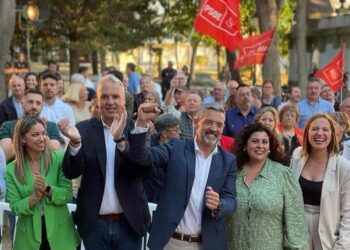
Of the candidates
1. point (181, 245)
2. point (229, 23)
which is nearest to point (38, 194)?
point (181, 245)

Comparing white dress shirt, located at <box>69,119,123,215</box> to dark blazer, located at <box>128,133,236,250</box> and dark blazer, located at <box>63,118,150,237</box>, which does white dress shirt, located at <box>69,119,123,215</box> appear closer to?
dark blazer, located at <box>63,118,150,237</box>

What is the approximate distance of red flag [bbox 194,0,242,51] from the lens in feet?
42.2

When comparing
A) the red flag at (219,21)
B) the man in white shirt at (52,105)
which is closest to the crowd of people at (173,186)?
the man in white shirt at (52,105)

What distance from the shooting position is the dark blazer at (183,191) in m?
4.76

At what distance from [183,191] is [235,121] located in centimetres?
472

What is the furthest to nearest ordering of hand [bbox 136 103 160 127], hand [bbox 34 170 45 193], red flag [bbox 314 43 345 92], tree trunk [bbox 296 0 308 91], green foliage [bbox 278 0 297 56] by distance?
green foliage [bbox 278 0 297 56], tree trunk [bbox 296 0 308 91], red flag [bbox 314 43 345 92], hand [bbox 34 170 45 193], hand [bbox 136 103 160 127]

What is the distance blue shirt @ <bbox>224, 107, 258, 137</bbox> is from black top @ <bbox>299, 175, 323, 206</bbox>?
3.76 meters

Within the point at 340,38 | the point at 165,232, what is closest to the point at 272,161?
the point at 165,232

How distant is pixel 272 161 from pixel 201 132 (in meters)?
0.73

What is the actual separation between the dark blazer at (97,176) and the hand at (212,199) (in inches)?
18.8

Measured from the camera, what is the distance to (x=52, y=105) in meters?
8.66

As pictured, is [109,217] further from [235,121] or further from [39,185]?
[235,121]

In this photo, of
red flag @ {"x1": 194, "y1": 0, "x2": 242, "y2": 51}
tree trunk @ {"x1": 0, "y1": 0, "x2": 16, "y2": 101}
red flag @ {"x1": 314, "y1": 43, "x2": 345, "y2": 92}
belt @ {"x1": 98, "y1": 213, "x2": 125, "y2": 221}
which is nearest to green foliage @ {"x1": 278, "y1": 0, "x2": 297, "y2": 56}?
red flag @ {"x1": 314, "y1": 43, "x2": 345, "y2": 92}

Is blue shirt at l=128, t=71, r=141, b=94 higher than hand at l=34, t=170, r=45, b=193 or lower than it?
higher
